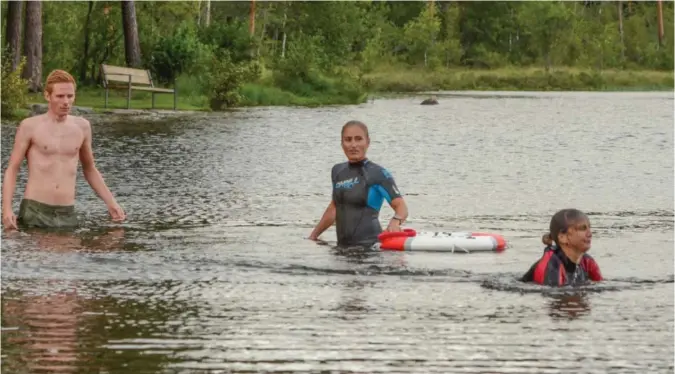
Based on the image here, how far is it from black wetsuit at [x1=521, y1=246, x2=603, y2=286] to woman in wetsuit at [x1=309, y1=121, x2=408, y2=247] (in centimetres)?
193

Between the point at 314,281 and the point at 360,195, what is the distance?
1822 millimetres

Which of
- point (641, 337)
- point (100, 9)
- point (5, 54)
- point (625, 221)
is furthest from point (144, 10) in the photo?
point (641, 337)

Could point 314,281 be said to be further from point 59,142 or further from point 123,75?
point 123,75

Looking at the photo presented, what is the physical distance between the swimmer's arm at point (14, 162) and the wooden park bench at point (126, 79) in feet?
80.9

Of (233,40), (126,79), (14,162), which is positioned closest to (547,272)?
(14,162)

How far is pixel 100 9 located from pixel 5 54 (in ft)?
34.9

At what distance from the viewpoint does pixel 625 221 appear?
17000 mm

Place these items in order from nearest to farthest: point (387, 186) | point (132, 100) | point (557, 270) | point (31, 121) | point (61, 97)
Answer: point (557, 270) → point (387, 186) → point (61, 97) → point (31, 121) → point (132, 100)

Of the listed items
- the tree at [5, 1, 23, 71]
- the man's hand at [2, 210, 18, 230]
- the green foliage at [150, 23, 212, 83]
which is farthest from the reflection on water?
the green foliage at [150, 23, 212, 83]

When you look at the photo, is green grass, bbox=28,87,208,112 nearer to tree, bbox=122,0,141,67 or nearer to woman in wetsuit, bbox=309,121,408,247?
tree, bbox=122,0,141,67

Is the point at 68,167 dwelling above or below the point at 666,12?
below

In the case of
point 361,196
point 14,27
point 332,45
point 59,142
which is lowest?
point 361,196

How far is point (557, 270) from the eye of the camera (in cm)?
1167

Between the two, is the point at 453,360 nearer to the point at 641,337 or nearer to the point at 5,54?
the point at 641,337
